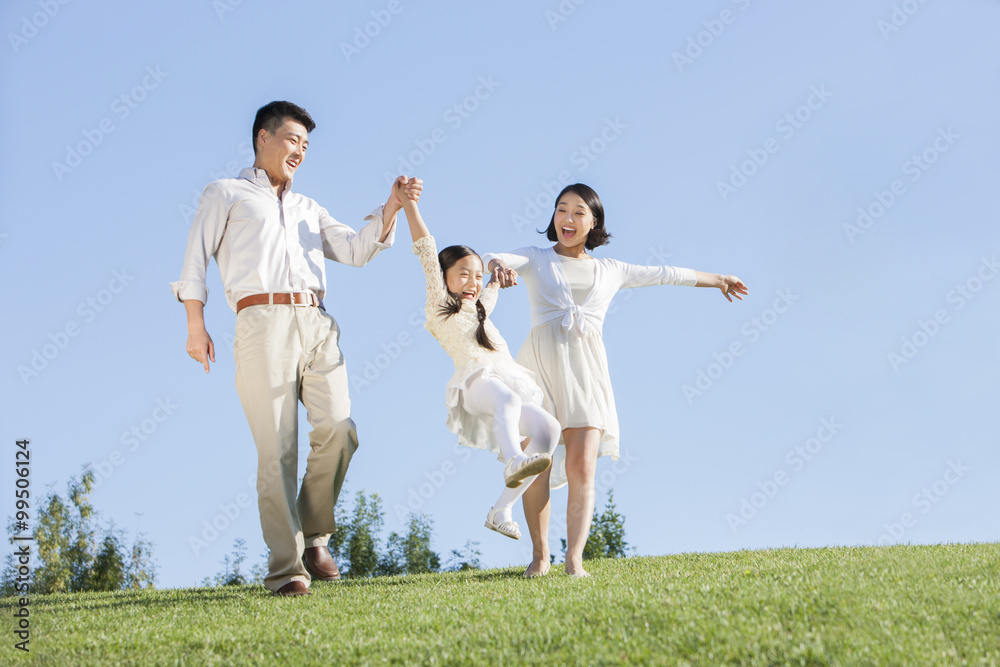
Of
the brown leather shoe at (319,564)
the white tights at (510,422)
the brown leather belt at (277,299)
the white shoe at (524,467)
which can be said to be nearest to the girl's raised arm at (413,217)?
the brown leather belt at (277,299)

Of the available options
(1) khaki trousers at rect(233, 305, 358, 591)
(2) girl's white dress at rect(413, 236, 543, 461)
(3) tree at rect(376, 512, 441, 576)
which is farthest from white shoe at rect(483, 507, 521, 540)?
(3) tree at rect(376, 512, 441, 576)

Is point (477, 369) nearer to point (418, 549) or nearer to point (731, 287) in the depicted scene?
point (731, 287)

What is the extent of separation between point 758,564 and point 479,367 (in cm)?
264

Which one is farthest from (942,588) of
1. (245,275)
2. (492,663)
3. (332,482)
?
(245,275)

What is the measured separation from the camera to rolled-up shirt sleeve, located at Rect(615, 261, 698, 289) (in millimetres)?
6996

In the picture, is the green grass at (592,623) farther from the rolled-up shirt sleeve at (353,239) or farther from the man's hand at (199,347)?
the rolled-up shirt sleeve at (353,239)

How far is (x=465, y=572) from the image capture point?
734 cm

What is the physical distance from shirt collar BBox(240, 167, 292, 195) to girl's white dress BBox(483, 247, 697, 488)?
1674mm

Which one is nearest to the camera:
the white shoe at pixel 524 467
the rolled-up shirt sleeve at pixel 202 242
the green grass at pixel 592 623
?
the green grass at pixel 592 623

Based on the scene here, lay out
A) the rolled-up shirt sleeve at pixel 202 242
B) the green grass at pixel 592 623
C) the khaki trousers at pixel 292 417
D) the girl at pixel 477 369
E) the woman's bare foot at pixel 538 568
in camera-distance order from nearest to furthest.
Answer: the green grass at pixel 592 623 → the girl at pixel 477 369 → the khaki trousers at pixel 292 417 → the rolled-up shirt sleeve at pixel 202 242 → the woman's bare foot at pixel 538 568

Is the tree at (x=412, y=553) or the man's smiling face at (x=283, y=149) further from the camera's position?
the tree at (x=412, y=553)

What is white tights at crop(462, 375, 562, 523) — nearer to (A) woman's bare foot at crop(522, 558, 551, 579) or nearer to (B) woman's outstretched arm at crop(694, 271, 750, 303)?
(A) woman's bare foot at crop(522, 558, 551, 579)

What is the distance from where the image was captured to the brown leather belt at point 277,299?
20.1ft

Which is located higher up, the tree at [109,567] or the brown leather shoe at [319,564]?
the tree at [109,567]
